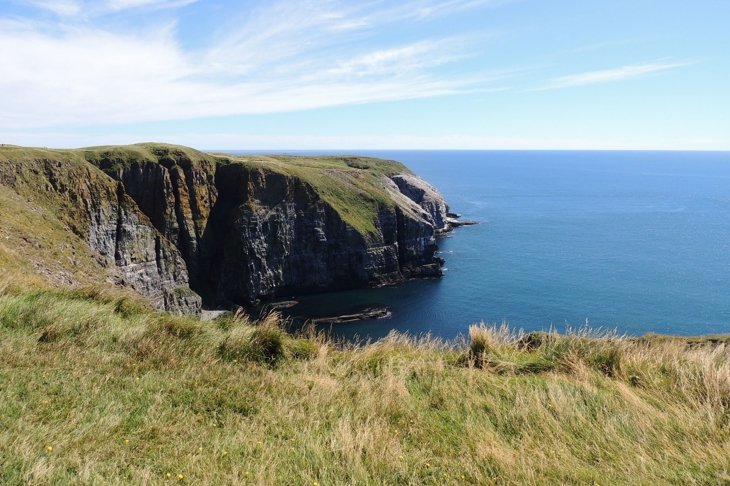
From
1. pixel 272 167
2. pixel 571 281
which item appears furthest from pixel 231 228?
pixel 571 281

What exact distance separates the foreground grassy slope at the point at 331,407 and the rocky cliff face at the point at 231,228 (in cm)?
5343

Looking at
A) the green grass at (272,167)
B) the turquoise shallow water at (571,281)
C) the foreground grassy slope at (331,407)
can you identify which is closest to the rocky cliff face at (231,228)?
the green grass at (272,167)

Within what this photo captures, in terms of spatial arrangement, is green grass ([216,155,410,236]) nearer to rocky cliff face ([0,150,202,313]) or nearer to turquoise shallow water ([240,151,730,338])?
turquoise shallow water ([240,151,730,338])

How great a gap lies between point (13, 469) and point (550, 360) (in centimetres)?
902

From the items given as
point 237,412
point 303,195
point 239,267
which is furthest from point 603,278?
point 237,412

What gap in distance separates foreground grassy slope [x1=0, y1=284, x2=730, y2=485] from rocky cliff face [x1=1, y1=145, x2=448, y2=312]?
53.4 meters

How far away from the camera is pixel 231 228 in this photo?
77125 mm

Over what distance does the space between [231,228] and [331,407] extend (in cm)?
7278

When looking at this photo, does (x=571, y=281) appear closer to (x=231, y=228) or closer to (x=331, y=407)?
(x=231, y=228)

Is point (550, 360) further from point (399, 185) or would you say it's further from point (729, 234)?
point (729, 234)

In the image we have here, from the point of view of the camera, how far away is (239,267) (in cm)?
7575

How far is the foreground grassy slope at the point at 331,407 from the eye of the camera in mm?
5785

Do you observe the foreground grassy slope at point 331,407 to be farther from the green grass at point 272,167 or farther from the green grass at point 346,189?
the green grass at point 346,189

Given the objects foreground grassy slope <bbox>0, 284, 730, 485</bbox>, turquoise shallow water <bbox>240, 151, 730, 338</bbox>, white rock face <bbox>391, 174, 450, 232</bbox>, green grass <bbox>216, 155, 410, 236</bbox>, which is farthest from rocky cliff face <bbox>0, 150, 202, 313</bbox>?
white rock face <bbox>391, 174, 450, 232</bbox>
